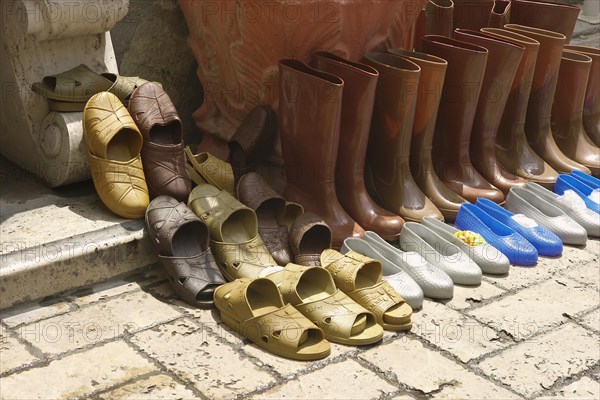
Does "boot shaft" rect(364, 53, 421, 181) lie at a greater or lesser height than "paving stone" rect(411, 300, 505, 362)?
greater

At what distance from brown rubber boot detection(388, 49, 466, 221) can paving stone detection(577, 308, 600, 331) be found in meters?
0.83

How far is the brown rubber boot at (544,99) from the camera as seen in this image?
14.9ft

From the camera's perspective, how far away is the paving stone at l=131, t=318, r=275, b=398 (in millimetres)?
2994

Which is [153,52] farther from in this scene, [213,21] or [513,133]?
[513,133]

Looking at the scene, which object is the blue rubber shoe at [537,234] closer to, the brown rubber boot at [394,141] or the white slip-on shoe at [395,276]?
the brown rubber boot at [394,141]

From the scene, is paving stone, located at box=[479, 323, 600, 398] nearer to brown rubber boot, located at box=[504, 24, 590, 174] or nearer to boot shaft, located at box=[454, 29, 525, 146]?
boot shaft, located at box=[454, 29, 525, 146]

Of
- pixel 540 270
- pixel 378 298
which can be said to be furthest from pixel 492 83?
pixel 378 298

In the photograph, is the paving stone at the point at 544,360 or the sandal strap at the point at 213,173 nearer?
the paving stone at the point at 544,360

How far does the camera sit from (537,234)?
402cm

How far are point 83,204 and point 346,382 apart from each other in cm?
141

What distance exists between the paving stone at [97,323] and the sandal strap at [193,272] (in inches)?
4.2

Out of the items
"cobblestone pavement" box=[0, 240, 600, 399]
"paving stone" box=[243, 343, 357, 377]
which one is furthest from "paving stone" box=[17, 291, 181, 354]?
"paving stone" box=[243, 343, 357, 377]

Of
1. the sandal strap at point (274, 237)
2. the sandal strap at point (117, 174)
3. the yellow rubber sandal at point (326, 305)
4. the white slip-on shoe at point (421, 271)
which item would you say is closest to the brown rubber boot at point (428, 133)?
the white slip-on shoe at point (421, 271)

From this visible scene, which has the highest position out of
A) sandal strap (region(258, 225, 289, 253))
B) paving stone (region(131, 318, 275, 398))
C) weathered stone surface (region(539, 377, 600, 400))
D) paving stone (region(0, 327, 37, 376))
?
sandal strap (region(258, 225, 289, 253))
